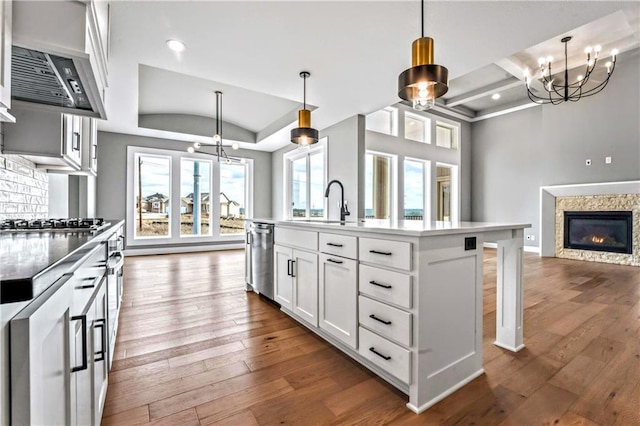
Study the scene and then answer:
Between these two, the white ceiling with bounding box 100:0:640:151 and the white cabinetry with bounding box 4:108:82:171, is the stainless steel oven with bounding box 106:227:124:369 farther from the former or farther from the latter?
the white ceiling with bounding box 100:0:640:151

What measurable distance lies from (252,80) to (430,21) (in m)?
2.08

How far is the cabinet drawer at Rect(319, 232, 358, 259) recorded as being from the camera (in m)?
1.87

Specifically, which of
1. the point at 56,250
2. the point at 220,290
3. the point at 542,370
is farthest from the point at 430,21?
the point at 220,290

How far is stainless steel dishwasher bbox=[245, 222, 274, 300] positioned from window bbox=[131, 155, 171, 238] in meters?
4.07

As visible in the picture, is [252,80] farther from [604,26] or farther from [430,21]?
[604,26]

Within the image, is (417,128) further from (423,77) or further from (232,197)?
(423,77)

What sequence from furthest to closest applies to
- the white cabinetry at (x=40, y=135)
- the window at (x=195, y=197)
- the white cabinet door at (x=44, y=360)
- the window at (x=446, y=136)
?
the window at (x=446, y=136)
the window at (x=195, y=197)
the white cabinetry at (x=40, y=135)
the white cabinet door at (x=44, y=360)

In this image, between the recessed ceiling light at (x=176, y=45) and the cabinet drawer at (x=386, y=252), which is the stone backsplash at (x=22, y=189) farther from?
the cabinet drawer at (x=386, y=252)

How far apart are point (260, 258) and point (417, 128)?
5.51m

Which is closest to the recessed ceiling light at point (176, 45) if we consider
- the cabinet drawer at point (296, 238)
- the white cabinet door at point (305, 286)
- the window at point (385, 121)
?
the cabinet drawer at point (296, 238)

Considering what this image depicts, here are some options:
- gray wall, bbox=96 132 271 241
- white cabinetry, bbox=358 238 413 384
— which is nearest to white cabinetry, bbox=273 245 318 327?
white cabinetry, bbox=358 238 413 384

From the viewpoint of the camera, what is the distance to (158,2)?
2268 millimetres

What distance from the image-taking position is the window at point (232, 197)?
743cm

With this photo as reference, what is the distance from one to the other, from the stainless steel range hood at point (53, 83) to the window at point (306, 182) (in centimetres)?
420
